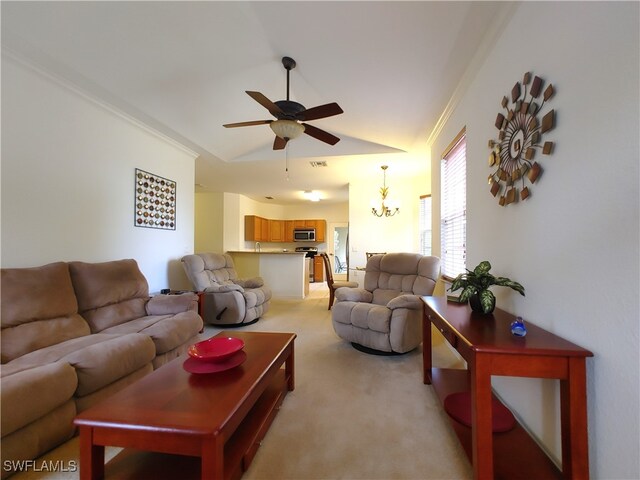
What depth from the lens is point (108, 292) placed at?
2506 mm

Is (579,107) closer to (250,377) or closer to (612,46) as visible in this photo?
(612,46)

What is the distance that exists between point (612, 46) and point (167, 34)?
109 inches

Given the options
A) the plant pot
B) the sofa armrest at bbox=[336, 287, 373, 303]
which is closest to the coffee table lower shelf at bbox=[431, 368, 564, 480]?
the plant pot

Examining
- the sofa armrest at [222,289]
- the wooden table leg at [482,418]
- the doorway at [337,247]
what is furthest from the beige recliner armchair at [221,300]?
the doorway at [337,247]

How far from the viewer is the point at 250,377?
1.46 m

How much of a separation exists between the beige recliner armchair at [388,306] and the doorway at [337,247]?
5034 millimetres

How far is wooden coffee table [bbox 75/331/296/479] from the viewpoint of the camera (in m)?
1.05

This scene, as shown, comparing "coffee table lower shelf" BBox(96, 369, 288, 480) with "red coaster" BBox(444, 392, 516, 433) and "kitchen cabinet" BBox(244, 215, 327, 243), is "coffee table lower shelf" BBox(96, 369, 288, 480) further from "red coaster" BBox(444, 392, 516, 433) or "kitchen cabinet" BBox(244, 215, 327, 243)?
"kitchen cabinet" BBox(244, 215, 327, 243)

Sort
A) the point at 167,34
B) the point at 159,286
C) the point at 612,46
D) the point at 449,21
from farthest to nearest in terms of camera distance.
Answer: the point at 159,286, the point at 167,34, the point at 449,21, the point at 612,46

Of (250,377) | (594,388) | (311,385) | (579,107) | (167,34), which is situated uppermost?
(167,34)

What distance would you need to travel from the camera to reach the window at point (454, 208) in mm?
2742

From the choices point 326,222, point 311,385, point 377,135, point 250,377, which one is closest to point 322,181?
point 377,135

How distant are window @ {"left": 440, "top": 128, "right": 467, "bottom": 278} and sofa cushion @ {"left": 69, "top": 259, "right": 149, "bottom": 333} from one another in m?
3.20

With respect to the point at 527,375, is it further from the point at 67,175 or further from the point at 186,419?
the point at 67,175
